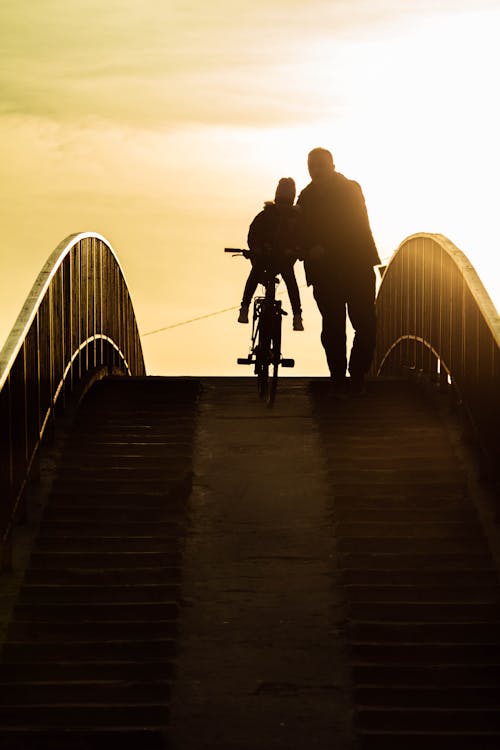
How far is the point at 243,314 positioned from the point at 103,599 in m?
5.57

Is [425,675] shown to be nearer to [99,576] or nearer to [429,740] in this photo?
[429,740]

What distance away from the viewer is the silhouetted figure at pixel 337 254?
43.8 feet

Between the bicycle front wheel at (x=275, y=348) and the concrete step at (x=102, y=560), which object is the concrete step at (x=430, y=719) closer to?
the concrete step at (x=102, y=560)

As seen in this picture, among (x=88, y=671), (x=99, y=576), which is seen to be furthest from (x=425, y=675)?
(x=99, y=576)

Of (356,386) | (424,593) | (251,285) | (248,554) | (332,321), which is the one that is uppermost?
(251,285)

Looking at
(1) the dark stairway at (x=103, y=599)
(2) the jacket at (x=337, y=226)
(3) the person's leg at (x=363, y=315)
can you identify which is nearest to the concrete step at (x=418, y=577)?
(1) the dark stairway at (x=103, y=599)

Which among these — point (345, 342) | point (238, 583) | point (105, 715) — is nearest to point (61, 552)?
point (238, 583)

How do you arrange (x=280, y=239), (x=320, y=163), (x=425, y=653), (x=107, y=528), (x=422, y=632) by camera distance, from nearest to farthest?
(x=425, y=653) < (x=422, y=632) < (x=107, y=528) < (x=320, y=163) < (x=280, y=239)

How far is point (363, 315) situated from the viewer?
13719mm

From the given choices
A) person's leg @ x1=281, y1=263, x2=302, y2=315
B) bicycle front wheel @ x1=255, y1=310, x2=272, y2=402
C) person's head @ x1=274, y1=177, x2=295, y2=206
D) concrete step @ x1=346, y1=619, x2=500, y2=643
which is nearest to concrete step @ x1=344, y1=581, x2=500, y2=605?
concrete step @ x1=346, y1=619, x2=500, y2=643

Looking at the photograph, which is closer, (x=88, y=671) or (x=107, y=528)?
(x=88, y=671)

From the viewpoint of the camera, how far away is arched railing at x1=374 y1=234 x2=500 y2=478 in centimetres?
1145

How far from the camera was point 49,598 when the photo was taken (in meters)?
9.69

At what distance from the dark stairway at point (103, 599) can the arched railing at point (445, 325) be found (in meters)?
2.22
